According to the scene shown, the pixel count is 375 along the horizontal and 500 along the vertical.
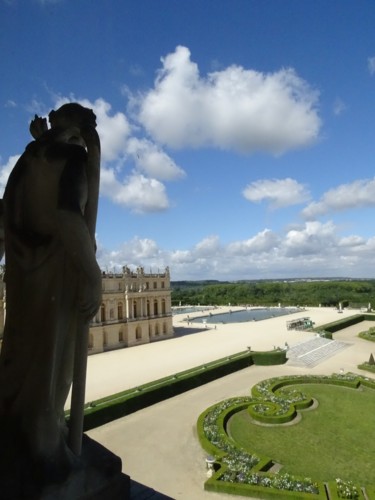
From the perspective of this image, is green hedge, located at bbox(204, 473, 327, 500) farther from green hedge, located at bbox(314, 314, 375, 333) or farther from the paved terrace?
green hedge, located at bbox(314, 314, 375, 333)

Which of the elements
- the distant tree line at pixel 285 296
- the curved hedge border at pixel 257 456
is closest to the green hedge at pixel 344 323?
the distant tree line at pixel 285 296

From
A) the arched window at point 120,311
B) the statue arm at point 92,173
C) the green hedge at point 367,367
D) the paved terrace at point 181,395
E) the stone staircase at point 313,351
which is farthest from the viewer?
the arched window at point 120,311

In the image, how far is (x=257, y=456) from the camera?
53.3ft

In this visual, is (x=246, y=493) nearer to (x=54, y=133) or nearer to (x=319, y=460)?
(x=319, y=460)

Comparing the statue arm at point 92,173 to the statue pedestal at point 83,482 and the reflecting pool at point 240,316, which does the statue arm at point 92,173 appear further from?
the reflecting pool at point 240,316

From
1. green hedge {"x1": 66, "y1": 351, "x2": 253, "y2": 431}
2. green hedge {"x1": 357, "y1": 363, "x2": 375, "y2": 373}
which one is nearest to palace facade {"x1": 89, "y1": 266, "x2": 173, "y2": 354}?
green hedge {"x1": 66, "y1": 351, "x2": 253, "y2": 431}

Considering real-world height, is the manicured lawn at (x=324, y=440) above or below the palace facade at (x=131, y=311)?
below

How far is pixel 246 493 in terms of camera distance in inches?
540

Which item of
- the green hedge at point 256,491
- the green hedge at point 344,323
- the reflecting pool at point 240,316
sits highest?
the reflecting pool at point 240,316

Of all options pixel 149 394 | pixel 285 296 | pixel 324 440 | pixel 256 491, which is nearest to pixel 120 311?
pixel 149 394

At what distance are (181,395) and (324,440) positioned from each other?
399 inches

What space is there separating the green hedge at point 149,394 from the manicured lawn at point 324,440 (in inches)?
209

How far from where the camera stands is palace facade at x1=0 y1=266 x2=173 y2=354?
Answer: 142ft

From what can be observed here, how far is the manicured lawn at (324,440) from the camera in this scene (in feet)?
51.4
